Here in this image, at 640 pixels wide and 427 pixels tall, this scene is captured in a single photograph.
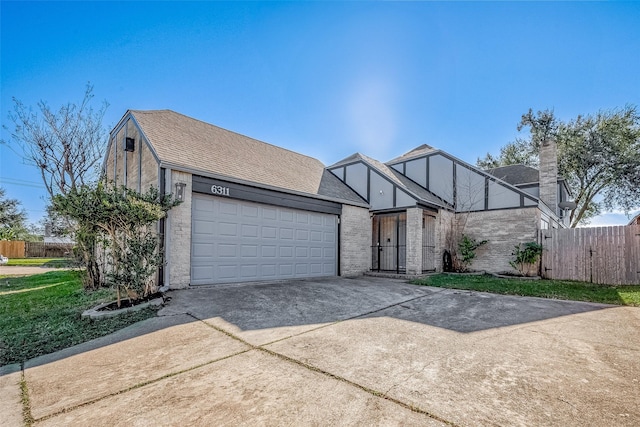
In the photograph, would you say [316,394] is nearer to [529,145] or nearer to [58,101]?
[58,101]

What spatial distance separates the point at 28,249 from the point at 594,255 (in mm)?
40121

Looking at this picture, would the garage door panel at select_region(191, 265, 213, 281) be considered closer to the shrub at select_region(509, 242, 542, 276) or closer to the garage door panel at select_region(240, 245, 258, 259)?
the garage door panel at select_region(240, 245, 258, 259)

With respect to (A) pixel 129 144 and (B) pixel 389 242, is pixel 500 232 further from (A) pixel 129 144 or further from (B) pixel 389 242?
(A) pixel 129 144

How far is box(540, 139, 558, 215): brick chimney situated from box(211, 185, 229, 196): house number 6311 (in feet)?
44.3

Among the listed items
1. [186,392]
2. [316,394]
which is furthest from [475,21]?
[186,392]

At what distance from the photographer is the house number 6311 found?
7.79 m

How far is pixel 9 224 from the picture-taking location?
31.4 meters

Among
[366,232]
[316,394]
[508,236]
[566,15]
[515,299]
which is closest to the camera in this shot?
[316,394]

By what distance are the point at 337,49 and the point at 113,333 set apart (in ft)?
30.8

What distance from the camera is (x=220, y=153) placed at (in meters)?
9.41

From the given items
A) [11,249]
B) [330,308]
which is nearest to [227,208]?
[330,308]

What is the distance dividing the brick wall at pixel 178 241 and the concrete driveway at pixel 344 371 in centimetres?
182


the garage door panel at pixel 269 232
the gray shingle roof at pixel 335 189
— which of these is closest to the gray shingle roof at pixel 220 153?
the gray shingle roof at pixel 335 189

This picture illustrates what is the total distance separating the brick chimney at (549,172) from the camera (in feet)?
41.8
